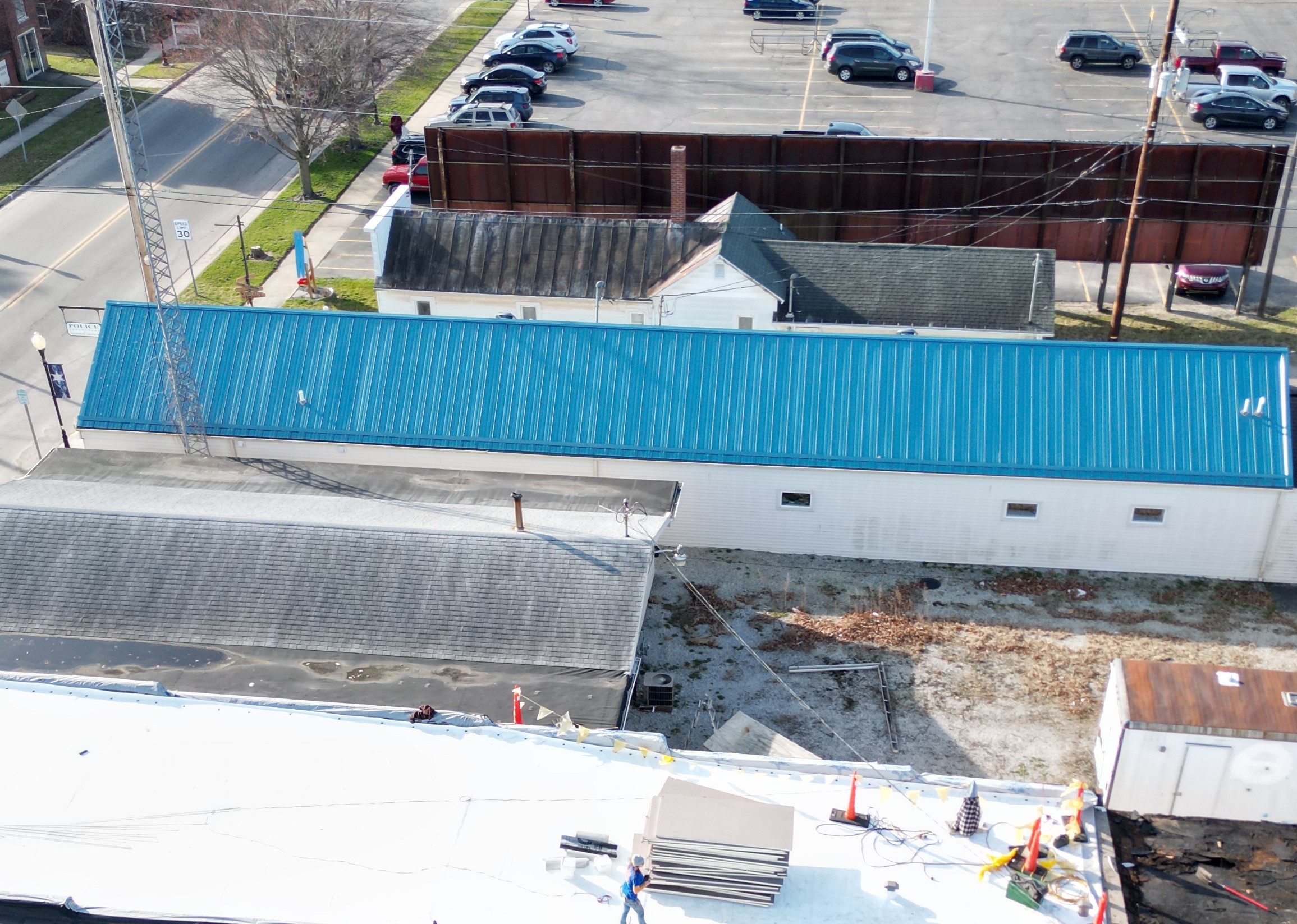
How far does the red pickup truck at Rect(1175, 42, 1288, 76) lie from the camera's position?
5931 centimetres

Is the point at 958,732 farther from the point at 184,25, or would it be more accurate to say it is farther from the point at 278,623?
the point at 184,25

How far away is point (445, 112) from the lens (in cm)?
5816

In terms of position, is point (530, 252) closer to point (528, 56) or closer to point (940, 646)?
point (940, 646)

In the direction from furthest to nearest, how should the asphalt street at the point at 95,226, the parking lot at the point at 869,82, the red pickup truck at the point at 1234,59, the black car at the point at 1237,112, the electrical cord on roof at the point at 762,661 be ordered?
the red pickup truck at the point at 1234,59 < the parking lot at the point at 869,82 < the black car at the point at 1237,112 < the asphalt street at the point at 95,226 < the electrical cord on roof at the point at 762,661

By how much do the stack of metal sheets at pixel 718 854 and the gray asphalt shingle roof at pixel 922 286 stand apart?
21534mm

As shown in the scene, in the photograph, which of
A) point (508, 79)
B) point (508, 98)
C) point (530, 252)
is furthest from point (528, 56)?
point (530, 252)

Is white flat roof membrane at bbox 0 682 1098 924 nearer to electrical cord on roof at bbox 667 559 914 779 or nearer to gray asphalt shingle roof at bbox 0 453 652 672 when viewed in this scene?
gray asphalt shingle roof at bbox 0 453 652 672

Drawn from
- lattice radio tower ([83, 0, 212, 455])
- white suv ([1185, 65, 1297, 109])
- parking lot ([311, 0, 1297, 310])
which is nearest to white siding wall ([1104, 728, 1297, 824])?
lattice radio tower ([83, 0, 212, 455])

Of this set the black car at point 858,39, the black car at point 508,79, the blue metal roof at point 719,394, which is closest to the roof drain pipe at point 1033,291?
the blue metal roof at point 719,394

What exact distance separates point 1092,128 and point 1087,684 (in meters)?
37.1

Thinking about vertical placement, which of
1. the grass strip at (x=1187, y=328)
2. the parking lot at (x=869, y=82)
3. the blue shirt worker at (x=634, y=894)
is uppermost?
the blue shirt worker at (x=634, y=894)

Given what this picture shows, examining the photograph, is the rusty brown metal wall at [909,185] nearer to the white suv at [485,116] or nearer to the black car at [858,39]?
the white suv at [485,116]

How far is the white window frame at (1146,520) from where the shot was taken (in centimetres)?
2805

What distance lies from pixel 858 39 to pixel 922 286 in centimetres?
3053
